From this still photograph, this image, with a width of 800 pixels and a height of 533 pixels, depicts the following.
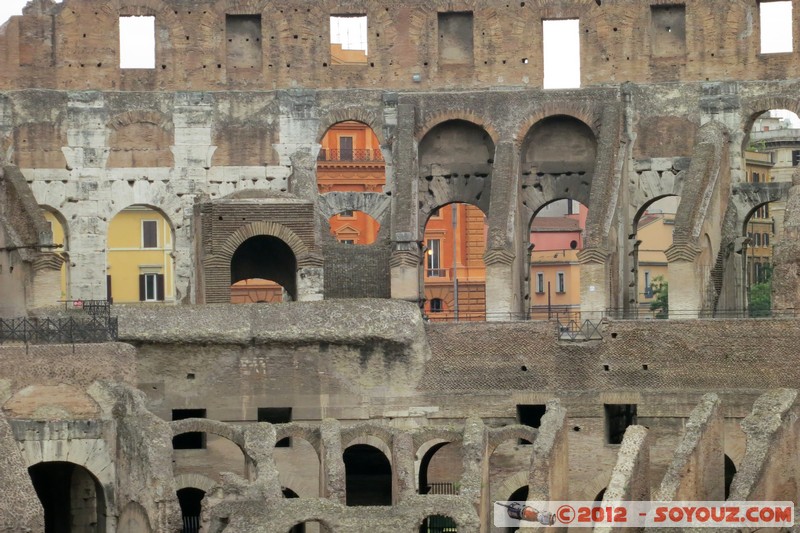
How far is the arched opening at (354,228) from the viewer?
237 ft

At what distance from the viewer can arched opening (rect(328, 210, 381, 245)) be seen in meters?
72.1

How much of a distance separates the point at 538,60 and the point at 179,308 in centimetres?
1179

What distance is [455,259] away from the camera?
7112 cm

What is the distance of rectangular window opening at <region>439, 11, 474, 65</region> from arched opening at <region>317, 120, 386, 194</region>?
59.5 feet

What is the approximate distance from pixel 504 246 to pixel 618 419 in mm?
4925

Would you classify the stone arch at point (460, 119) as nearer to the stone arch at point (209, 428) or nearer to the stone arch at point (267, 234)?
the stone arch at point (267, 234)

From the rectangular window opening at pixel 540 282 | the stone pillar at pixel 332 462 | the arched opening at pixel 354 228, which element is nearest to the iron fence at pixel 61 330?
the stone pillar at pixel 332 462

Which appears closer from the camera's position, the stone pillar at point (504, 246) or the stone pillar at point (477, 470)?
the stone pillar at point (477, 470)

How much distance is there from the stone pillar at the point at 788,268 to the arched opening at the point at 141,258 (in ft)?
93.8

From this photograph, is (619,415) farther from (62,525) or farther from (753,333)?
(62,525)

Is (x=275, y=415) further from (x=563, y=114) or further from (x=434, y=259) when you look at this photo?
(x=434, y=259)

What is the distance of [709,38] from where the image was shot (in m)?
52.8

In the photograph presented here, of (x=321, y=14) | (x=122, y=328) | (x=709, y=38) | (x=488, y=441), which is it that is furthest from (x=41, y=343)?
(x=709, y=38)

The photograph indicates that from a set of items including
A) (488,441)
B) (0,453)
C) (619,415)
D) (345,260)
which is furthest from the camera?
(345,260)
